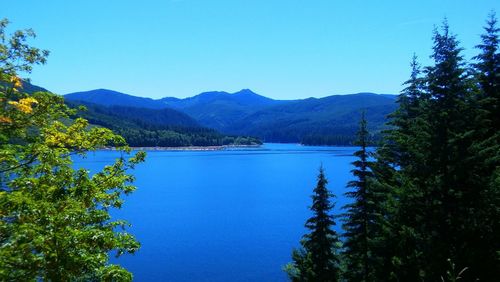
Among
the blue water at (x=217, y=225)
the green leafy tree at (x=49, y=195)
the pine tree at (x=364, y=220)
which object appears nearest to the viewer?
the green leafy tree at (x=49, y=195)

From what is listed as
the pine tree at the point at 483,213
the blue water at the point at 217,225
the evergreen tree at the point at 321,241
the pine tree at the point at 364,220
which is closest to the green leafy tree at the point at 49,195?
the pine tree at the point at 483,213

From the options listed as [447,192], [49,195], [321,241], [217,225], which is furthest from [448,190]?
[217,225]

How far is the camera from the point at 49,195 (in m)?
8.16

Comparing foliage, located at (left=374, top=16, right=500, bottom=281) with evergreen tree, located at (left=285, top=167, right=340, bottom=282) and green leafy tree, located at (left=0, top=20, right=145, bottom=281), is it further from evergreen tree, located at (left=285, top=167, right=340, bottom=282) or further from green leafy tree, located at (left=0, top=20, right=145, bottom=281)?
green leafy tree, located at (left=0, top=20, right=145, bottom=281)

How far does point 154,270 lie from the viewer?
151 feet

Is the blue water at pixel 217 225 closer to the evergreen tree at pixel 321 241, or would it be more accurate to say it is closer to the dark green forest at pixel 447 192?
the evergreen tree at pixel 321 241

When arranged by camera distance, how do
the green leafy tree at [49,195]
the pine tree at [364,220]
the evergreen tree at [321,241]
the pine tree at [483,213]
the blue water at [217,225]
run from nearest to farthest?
the green leafy tree at [49,195]
the pine tree at [483,213]
the pine tree at [364,220]
the evergreen tree at [321,241]
the blue water at [217,225]

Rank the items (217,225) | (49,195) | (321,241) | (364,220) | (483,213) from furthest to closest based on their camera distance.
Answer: (217,225)
(321,241)
(364,220)
(483,213)
(49,195)

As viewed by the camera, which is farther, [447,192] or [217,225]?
[217,225]

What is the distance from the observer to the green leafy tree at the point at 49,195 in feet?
22.7

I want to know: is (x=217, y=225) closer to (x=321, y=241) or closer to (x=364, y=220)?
(x=321, y=241)

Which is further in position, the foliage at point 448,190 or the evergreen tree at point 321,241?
the evergreen tree at point 321,241

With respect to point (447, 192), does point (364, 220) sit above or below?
below

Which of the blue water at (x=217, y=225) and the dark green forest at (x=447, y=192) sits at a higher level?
the dark green forest at (x=447, y=192)
